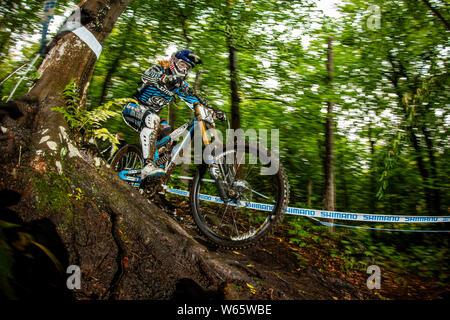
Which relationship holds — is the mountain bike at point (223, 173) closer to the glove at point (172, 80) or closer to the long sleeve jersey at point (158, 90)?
the long sleeve jersey at point (158, 90)

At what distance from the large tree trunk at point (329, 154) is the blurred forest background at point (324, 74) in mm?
24

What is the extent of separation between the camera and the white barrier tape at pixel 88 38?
2.75 m

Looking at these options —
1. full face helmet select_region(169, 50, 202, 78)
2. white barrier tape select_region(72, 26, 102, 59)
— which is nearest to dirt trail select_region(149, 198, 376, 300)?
full face helmet select_region(169, 50, 202, 78)

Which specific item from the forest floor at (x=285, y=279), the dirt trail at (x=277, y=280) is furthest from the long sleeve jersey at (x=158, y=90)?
the dirt trail at (x=277, y=280)

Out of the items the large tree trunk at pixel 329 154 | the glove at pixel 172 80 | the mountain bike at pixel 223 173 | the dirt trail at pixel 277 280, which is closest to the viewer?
the dirt trail at pixel 277 280

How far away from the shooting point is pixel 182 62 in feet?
11.0

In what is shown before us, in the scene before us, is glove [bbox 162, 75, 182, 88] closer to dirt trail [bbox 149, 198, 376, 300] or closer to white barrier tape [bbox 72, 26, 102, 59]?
white barrier tape [bbox 72, 26, 102, 59]

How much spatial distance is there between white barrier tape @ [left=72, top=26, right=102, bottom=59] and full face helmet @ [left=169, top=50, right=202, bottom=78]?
0.93m

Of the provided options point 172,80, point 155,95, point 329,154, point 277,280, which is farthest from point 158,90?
point 329,154

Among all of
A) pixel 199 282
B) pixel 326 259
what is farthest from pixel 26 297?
pixel 326 259

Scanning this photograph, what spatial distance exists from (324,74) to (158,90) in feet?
13.6

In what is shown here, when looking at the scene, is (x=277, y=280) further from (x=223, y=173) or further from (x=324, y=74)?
(x=324, y=74)
